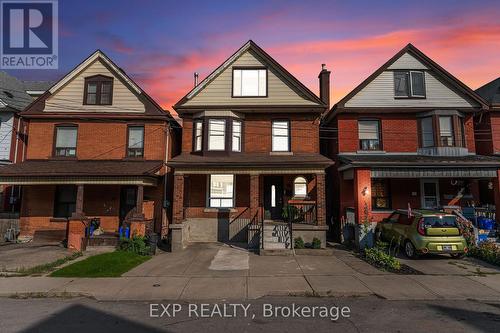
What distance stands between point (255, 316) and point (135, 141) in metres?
14.1

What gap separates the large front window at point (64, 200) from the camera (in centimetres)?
1734

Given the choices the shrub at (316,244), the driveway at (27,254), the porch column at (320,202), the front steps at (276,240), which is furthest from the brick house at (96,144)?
the porch column at (320,202)

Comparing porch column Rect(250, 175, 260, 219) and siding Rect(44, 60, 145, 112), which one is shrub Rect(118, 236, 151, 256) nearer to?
porch column Rect(250, 175, 260, 219)

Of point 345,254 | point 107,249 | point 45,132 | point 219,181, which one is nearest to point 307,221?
point 345,254

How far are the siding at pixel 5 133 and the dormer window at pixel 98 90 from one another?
6087 mm

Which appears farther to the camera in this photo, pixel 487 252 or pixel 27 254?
pixel 27 254

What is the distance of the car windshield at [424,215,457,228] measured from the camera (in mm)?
11883

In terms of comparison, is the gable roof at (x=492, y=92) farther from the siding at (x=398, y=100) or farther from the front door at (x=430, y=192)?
the front door at (x=430, y=192)

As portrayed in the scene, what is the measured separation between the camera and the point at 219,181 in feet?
57.0

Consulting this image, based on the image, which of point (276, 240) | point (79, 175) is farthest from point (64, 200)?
point (276, 240)

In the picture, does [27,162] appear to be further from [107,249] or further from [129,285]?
[129,285]

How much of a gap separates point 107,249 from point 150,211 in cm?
342

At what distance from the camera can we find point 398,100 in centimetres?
1789

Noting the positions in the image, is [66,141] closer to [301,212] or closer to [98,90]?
[98,90]
